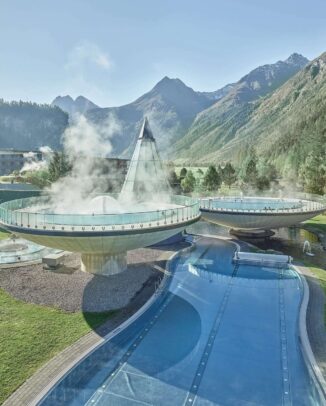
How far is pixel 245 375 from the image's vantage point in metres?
10.3

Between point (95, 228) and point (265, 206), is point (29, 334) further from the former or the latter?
point (265, 206)

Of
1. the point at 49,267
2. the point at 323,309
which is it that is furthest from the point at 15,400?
the point at 323,309

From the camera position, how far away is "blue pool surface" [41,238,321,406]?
30.8 ft

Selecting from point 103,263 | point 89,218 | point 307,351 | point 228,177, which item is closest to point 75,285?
point 103,263

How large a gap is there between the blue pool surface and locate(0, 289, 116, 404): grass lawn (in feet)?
3.94

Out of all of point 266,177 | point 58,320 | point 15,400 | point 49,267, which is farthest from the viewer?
point 266,177

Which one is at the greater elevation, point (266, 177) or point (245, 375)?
point (266, 177)

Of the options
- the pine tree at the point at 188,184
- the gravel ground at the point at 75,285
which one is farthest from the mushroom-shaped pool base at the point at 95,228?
the pine tree at the point at 188,184

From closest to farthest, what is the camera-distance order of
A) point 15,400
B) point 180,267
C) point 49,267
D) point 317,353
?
point 15,400
point 317,353
point 49,267
point 180,267

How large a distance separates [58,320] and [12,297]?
336 centimetres

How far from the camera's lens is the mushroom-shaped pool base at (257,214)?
26769 millimetres

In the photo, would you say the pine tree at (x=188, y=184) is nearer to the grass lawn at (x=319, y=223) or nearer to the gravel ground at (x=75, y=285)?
the grass lawn at (x=319, y=223)

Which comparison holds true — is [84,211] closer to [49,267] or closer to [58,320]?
[49,267]

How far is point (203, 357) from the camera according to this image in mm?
11312
